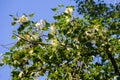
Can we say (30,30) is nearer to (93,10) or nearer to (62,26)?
(62,26)

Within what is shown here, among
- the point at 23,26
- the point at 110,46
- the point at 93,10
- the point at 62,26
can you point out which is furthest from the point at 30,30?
the point at 93,10

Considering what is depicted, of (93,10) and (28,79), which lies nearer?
(28,79)

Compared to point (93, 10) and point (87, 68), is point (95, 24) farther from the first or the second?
point (93, 10)

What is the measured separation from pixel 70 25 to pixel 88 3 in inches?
580

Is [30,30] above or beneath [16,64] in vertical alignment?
above

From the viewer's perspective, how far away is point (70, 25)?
8711mm

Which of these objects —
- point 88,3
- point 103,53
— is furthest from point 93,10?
point 103,53

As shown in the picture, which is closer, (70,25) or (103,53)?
(70,25)

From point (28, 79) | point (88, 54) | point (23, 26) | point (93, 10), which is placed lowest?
point (28, 79)

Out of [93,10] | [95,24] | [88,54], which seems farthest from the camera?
[93,10]

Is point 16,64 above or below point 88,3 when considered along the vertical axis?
below

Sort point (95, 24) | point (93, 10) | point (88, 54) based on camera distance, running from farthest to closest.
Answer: point (93, 10), point (88, 54), point (95, 24)

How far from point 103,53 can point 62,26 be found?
159 cm

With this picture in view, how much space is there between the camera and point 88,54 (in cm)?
937
